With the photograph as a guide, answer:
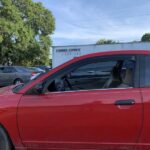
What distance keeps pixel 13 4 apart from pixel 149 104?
51120mm

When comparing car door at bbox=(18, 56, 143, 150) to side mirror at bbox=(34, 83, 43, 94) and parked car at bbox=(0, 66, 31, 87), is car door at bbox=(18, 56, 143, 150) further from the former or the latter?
parked car at bbox=(0, 66, 31, 87)

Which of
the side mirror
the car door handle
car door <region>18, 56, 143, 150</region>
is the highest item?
the side mirror

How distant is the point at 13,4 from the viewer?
5394 centimetres

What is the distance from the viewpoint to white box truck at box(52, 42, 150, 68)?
2298 cm

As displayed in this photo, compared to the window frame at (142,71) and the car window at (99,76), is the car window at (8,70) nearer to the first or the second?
the car window at (99,76)

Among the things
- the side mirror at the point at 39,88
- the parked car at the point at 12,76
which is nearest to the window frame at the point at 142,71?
the side mirror at the point at 39,88

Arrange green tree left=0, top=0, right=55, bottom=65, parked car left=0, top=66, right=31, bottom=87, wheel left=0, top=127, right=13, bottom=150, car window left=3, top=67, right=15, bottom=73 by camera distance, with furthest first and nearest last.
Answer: green tree left=0, top=0, right=55, bottom=65, car window left=3, top=67, right=15, bottom=73, parked car left=0, top=66, right=31, bottom=87, wheel left=0, top=127, right=13, bottom=150

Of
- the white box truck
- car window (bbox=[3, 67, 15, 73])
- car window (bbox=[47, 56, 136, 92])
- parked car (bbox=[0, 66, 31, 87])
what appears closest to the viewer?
car window (bbox=[47, 56, 136, 92])

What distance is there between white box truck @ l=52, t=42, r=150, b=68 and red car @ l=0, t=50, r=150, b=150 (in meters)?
17.4

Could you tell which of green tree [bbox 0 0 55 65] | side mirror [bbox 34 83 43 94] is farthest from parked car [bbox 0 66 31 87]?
green tree [bbox 0 0 55 65]

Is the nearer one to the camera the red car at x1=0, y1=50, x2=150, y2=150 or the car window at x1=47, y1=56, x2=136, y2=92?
the red car at x1=0, y1=50, x2=150, y2=150

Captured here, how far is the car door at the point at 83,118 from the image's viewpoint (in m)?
4.72

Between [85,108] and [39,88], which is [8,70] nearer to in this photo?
[39,88]

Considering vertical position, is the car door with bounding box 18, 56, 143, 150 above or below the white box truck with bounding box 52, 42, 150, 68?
below
